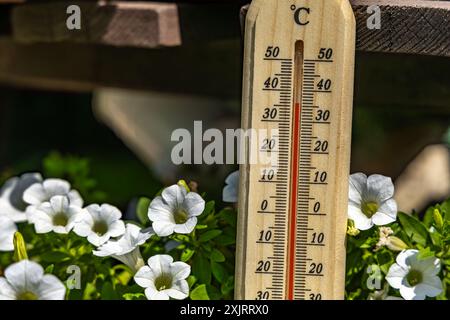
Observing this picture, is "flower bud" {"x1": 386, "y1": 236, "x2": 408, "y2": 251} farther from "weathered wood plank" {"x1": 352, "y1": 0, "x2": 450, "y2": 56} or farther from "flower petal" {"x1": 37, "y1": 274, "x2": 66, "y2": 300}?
"flower petal" {"x1": 37, "y1": 274, "x2": 66, "y2": 300}

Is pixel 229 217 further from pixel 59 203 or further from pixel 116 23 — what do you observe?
pixel 116 23

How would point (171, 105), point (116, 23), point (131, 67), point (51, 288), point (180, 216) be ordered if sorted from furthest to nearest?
point (171, 105), point (131, 67), point (116, 23), point (180, 216), point (51, 288)

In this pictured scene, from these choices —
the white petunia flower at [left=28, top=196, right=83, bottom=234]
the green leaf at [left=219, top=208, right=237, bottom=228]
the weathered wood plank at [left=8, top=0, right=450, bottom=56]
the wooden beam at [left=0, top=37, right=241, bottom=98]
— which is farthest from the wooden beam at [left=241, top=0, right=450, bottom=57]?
the wooden beam at [left=0, top=37, right=241, bottom=98]

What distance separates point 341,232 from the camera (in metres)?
1.14

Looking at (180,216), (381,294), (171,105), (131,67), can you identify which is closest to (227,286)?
(180,216)

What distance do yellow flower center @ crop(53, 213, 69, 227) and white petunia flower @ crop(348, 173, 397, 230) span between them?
453mm

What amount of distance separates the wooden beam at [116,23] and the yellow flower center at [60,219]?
13.7 inches

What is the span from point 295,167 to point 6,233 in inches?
19.4

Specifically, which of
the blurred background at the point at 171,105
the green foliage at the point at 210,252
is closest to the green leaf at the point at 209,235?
the green foliage at the point at 210,252

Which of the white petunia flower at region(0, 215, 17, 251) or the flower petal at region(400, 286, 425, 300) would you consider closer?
the flower petal at region(400, 286, 425, 300)

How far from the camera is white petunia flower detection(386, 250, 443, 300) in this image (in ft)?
3.69

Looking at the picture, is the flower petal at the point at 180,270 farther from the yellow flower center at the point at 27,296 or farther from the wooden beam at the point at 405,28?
the wooden beam at the point at 405,28

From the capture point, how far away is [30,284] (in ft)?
3.68

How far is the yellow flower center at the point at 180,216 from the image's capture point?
1.21m
